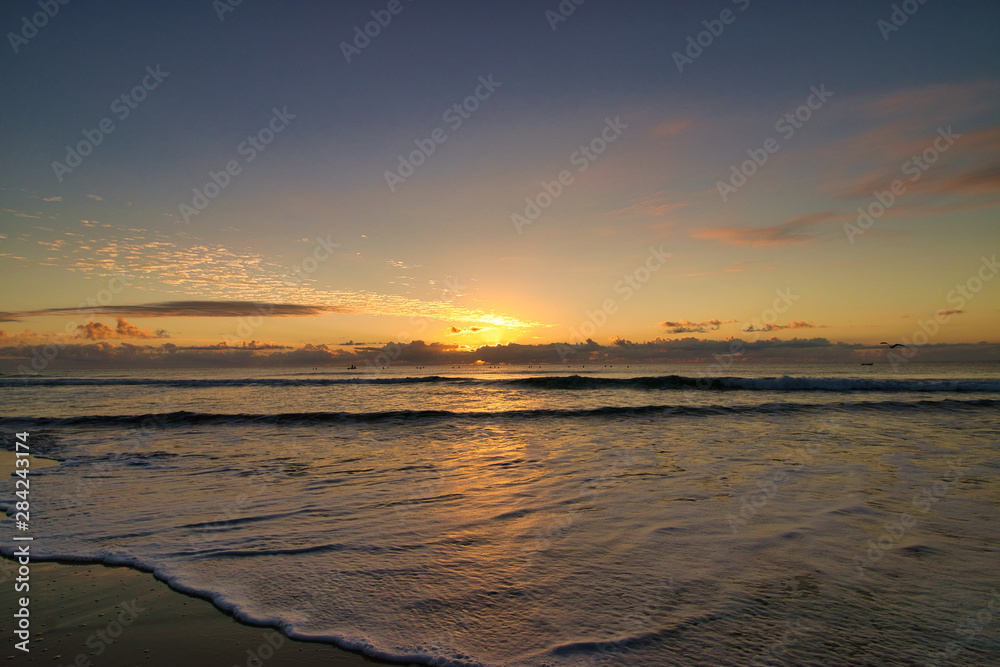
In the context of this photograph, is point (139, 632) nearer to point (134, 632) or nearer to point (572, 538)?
point (134, 632)

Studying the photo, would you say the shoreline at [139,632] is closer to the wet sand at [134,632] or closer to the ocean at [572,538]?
the wet sand at [134,632]

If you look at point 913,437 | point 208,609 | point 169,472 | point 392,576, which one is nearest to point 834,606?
point 392,576

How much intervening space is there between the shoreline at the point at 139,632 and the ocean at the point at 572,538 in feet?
0.65

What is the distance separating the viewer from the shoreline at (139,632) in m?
3.94

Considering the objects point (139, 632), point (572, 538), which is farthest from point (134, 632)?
point (572, 538)

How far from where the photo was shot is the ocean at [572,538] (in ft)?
13.7

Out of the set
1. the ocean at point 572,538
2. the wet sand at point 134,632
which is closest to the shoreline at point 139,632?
the wet sand at point 134,632

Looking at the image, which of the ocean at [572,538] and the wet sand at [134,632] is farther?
the ocean at [572,538]

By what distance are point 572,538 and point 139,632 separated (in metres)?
4.77

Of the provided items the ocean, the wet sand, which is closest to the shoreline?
the wet sand

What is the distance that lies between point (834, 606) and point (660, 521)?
106 inches

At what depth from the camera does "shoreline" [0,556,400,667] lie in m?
3.94

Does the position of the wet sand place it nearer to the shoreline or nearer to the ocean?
the shoreline

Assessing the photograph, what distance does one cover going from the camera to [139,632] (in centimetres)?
436
